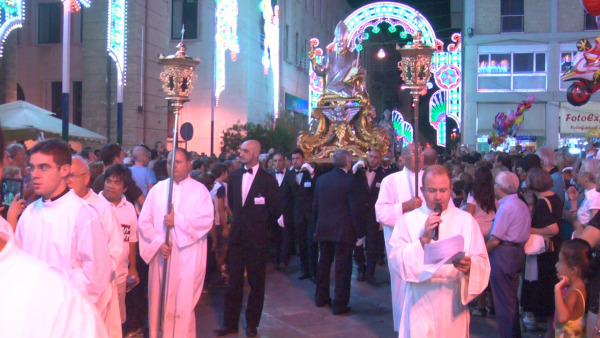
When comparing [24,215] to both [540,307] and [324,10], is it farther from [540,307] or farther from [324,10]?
[324,10]

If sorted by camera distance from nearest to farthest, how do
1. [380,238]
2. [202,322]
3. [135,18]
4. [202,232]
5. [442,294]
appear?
[442,294]
[202,232]
[202,322]
[380,238]
[135,18]

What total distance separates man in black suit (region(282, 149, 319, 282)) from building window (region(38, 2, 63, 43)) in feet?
57.7

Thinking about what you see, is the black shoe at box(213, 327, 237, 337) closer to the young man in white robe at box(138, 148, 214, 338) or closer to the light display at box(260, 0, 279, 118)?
the young man in white robe at box(138, 148, 214, 338)

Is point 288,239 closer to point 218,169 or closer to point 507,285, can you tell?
point 218,169

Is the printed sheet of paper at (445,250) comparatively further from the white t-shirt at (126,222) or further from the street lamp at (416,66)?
the white t-shirt at (126,222)

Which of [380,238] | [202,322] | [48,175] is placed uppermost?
[48,175]

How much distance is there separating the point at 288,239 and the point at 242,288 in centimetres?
433

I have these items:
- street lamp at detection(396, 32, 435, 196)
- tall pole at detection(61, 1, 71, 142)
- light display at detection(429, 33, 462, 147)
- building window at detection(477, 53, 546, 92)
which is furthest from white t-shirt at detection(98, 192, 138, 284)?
building window at detection(477, 53, 546, 92)

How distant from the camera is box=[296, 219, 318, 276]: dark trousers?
10469mm

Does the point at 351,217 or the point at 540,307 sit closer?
the point at 540,307

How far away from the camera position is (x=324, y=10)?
48.8m

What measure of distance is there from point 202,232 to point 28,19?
21.8 m

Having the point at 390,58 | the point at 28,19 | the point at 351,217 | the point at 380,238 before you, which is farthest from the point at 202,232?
the point at 390,58

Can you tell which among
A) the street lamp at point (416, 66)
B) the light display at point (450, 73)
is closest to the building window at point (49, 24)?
the light display at point (450, 73)
